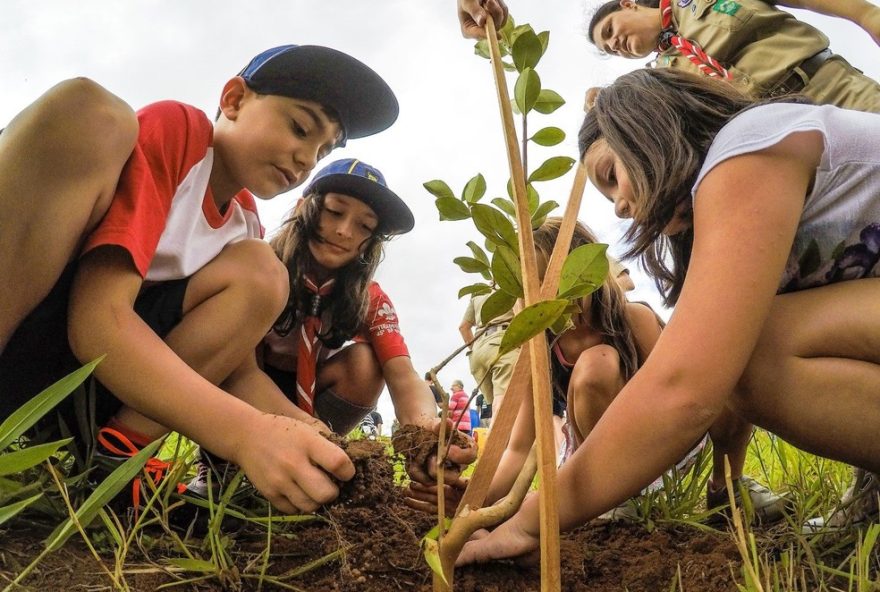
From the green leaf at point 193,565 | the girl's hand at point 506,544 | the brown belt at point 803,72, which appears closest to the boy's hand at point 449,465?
the girl's hand at point 506,544

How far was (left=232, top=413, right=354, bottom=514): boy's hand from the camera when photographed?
27.2 inches

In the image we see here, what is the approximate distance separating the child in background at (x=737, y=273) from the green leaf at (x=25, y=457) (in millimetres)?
472

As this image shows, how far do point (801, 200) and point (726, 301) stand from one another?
0.20 m

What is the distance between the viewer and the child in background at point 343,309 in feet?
5.45

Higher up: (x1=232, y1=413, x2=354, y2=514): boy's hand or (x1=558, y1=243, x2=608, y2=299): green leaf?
(x1=558, y1=243, x2=608, y2=299): green leaf

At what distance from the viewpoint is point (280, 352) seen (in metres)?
1.68

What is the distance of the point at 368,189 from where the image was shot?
5.84ft

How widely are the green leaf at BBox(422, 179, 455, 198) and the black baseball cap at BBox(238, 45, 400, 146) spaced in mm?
776

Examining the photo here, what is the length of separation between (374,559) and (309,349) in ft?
2.58

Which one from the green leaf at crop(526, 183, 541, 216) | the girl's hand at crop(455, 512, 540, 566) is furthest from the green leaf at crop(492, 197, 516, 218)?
the girl's hand at crop(455, 512, 540, 566)

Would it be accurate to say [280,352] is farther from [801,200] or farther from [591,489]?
[801,200]

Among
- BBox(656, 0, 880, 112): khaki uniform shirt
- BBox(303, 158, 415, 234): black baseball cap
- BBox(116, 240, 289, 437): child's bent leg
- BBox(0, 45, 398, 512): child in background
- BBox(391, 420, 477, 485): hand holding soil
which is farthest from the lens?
BBox(303, 158, 415, 234): black baseball cap

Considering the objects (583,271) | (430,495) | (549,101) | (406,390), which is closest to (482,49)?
(549,101)

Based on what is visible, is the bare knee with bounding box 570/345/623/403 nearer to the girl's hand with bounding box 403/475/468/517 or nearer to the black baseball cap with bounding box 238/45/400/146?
the girl's hand with bounding box 403/475/468/517
